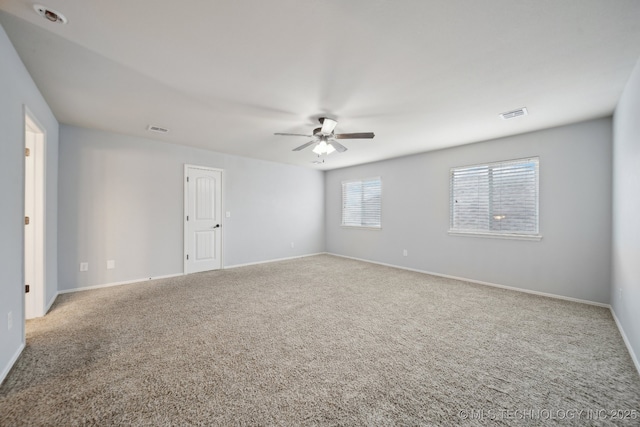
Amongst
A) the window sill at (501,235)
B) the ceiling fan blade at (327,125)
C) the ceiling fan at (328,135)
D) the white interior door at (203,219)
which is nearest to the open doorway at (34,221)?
the white interior door at (203,219)

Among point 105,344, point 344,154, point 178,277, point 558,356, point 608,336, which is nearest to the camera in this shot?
point 558,356

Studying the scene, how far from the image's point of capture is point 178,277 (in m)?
4.73

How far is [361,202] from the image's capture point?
662cm

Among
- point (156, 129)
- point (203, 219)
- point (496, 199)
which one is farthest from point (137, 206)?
point (496, 199)

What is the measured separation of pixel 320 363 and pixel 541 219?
3.93 m

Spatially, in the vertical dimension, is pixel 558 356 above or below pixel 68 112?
below

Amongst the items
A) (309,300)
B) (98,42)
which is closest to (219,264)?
(309,300)

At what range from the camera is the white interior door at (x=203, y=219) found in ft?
16.4

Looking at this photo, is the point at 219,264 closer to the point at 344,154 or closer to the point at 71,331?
the point at 71,331

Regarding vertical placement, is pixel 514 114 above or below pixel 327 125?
above

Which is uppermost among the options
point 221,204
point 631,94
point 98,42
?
point 98,42

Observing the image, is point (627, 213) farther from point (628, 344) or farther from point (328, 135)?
point (328, 135)

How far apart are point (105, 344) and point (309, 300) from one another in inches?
86.3

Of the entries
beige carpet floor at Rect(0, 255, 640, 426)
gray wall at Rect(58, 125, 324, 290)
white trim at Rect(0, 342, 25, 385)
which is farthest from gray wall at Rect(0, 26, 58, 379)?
gray wall at Rect(58, 125, 324, 290)
